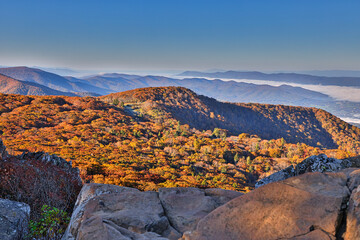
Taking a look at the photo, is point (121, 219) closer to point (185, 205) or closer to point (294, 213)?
point (185, 205)

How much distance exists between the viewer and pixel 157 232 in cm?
612

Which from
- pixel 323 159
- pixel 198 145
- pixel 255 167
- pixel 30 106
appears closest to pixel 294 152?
pixel 255 167

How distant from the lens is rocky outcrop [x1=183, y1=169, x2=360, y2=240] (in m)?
4.40

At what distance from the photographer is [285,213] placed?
15.7 feet

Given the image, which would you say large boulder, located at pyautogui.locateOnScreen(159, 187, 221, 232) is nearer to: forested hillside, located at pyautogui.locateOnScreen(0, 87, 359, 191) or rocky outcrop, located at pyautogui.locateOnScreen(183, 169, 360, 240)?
rocky outcrop, located at pyautogui.locateOnScreen(183, 169, 360, 240)

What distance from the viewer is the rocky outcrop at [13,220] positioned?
6.80 meters

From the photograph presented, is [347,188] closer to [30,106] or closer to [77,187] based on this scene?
[77,187]

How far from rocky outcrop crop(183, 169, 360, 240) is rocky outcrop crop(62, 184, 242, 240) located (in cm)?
98

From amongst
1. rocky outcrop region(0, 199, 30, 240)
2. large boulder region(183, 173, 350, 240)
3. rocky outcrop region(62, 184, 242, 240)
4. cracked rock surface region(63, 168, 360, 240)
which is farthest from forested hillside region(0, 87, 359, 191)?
large boulder region(183, 173, 350, 240)

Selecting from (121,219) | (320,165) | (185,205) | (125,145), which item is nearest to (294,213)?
(185,205)

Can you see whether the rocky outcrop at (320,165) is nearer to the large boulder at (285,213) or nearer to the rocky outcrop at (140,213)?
the rocky outcrop at (140,213)

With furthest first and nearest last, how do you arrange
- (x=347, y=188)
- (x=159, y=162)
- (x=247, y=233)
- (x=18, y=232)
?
(x=159, y=162) < (x=18, y=232) < (x=347, y=188) < (x=247, y=233)

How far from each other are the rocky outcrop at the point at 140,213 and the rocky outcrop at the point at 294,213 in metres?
0.98

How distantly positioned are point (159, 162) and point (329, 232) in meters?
50.2
